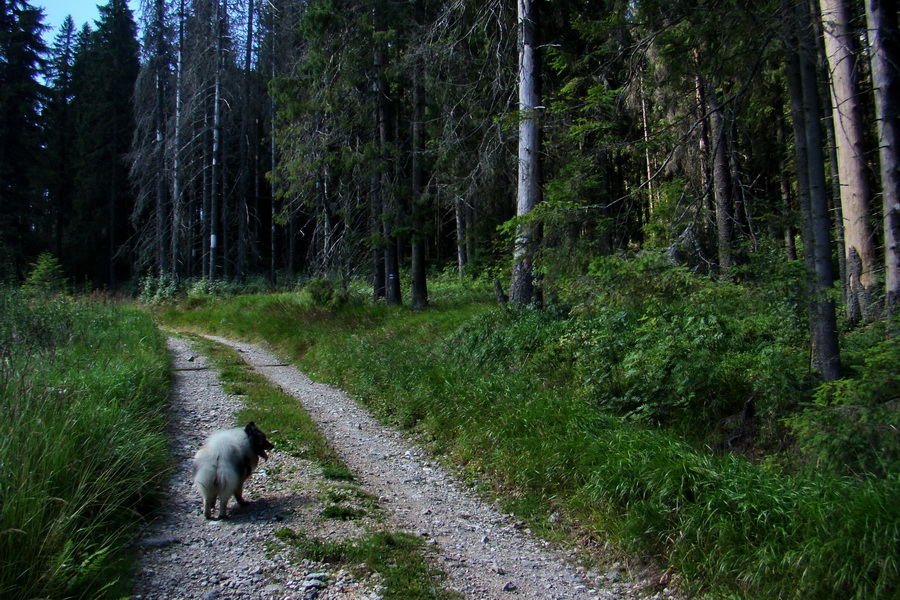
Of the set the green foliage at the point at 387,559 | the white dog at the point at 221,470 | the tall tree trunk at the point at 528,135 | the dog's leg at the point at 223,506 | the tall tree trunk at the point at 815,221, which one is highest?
the tall tree trunk at the point at 528,135

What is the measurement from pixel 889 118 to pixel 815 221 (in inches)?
49.9

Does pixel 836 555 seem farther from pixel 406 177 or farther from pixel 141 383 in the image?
pixel 406 177

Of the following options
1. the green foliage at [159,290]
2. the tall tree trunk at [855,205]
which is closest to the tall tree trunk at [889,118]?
the tall tree trunk at [855,205]

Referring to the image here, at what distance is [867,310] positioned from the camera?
24.8ft

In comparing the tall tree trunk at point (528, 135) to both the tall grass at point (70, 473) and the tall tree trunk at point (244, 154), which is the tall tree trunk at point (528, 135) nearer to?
the tall grass at point (70, 473)

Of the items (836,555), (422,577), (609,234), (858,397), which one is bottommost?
(422,577)

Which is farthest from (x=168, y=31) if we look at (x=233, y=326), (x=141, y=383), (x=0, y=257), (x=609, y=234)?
(x=609, y=234)

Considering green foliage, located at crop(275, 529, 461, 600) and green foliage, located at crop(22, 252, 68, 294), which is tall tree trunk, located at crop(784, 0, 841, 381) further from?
green foliage, located at crop(22, 252, 68, 294)

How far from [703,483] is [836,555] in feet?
3.29

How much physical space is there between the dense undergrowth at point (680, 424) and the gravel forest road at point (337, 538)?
39cm

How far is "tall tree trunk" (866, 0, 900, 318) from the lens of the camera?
17.8 ft

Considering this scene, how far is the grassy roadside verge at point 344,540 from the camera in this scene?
3.93 m

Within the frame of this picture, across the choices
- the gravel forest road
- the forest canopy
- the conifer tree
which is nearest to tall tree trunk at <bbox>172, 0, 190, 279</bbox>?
the forest canopy

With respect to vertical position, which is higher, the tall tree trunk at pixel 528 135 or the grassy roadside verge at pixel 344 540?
the tall tree trunk at pixel 528 135
